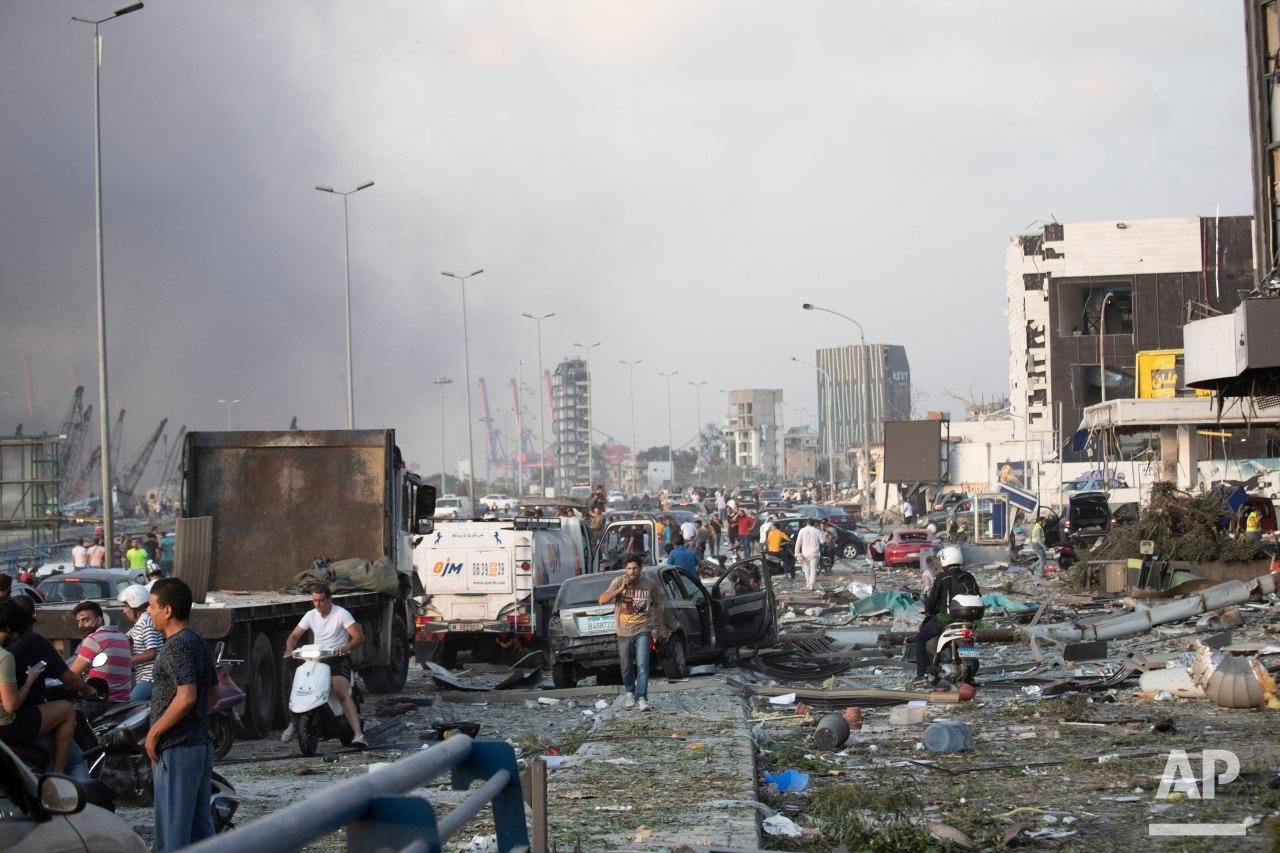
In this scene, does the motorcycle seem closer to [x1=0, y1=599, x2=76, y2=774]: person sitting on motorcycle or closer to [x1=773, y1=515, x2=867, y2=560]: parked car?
[x1=0, y1=599, x2=76, y2=774]: person sitting on motorcycle

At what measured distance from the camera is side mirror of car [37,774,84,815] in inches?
177

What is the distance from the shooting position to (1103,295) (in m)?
81.8

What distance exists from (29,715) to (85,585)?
1210 cm

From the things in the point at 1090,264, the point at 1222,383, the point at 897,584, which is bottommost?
the point at 897,584

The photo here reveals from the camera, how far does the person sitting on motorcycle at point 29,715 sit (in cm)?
788

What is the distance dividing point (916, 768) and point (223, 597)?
26.3 ft

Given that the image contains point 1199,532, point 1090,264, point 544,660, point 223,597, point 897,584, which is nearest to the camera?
point 223,597

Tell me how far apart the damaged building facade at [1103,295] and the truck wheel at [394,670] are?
63840 mm

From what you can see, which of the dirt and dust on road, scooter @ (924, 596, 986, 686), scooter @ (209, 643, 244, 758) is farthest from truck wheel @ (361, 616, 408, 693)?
scooter @ (924, 596, 986, 686)

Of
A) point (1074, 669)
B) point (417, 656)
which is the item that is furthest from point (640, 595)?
point (417, 656)

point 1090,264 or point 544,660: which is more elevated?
point 1090,264

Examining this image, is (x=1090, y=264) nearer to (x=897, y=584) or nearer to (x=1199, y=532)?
(x=897, y=584)

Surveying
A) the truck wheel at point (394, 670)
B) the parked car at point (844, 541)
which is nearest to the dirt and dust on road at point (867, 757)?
the truck wheel at point (394, 670)

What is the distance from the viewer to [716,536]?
48812mm
